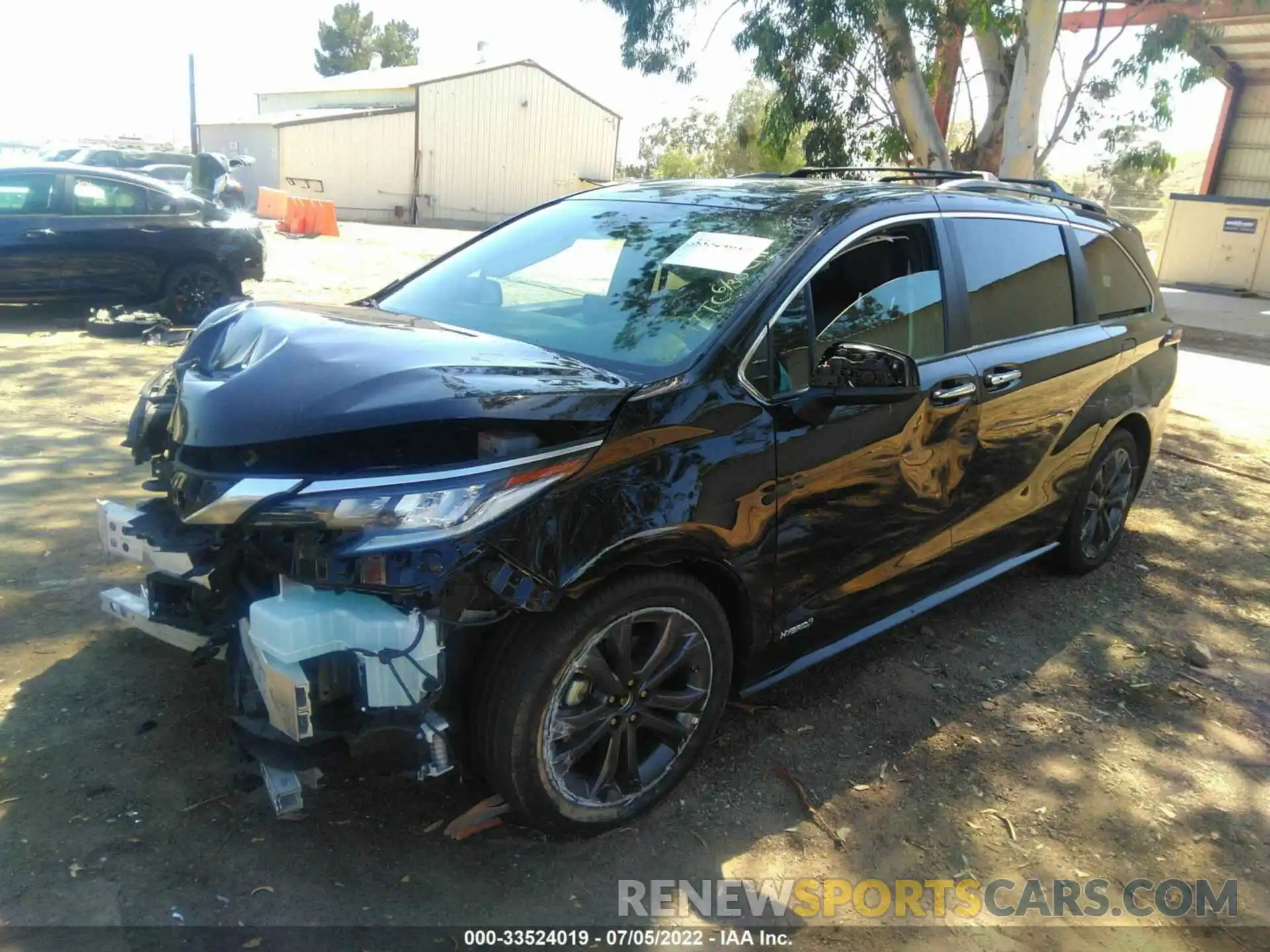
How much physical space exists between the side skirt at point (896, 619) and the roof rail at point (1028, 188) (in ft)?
5.44

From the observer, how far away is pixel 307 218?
23.0m

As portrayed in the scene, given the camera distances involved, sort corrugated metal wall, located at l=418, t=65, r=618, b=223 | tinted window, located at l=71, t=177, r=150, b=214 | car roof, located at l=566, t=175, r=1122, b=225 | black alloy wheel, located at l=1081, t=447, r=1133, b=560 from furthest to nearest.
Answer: corrugated metal wall, located at l=418, t=65, r=618, b=223 < tinted window, located at l=71, t=177, r=150, b=214 < black alloy wheel, located at l=1081, t=447, r=1133, b=560 < car roof, located at l=566, t=175, r=1122, b=225

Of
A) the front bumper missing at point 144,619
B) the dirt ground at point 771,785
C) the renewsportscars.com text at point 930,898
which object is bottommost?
the renewsportscars.com text at point 930,898

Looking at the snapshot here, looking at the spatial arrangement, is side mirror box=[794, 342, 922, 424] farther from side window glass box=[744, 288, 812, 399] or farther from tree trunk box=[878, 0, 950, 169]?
tree trunk box=[878, 0, 950, 169]

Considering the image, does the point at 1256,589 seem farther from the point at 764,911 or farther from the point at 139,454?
the point at 139,454

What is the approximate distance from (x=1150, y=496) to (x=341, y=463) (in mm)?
6101

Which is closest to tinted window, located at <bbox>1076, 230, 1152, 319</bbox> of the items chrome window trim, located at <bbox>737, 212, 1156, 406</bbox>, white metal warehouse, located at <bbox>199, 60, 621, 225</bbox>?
chrome window trim, located at <bbox>737, 212, 1156, 406</bbox>

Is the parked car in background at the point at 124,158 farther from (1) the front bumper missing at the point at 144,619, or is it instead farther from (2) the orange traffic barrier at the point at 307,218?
(1) the front bumper missing at the point at 144,619

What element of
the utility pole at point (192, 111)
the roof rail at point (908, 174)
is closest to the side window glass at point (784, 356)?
the roof rail at point (908, 174)

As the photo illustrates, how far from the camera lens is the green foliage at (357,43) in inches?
2670

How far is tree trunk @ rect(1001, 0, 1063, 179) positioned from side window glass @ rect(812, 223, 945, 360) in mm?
6274

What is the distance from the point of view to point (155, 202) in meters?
10.8

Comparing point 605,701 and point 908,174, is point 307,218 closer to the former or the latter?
point 908,174

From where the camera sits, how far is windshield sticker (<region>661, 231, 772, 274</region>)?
130 inches
